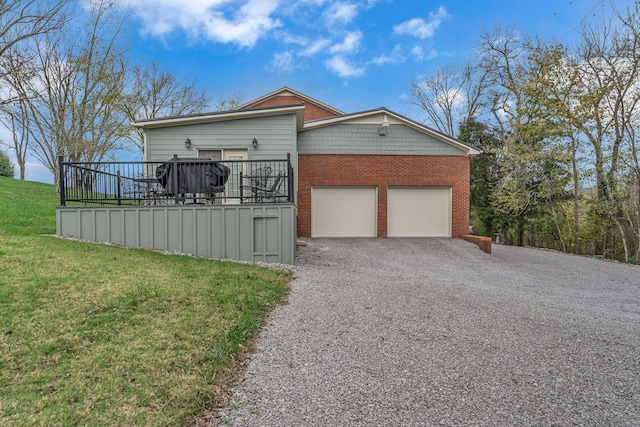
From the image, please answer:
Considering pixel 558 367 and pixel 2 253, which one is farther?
pixel 2 253

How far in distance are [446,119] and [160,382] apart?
79.2ft

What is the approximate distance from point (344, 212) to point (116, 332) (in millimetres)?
8860

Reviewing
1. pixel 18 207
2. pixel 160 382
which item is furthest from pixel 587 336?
pixel 18 207

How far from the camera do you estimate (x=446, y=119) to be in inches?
918

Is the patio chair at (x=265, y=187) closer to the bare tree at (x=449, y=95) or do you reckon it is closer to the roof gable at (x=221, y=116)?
the roof gable at (x=221, y=116)

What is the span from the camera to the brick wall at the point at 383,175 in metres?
11.3

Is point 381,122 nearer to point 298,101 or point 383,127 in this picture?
point 383,127

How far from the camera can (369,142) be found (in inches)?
451

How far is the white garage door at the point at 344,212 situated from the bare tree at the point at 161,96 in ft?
47.6

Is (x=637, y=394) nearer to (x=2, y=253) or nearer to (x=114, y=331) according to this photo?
(x=114, y=331)

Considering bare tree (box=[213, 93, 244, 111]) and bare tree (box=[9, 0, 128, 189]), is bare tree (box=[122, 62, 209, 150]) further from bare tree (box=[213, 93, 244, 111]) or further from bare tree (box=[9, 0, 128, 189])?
bare tree (box=[9, 0, 128, 189])

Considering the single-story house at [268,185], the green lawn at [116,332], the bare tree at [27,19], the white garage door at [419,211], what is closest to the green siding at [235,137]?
the single-story house at [268,185]

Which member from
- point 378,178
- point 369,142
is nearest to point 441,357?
point 378,178

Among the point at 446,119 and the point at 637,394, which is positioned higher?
the point at 446,119
